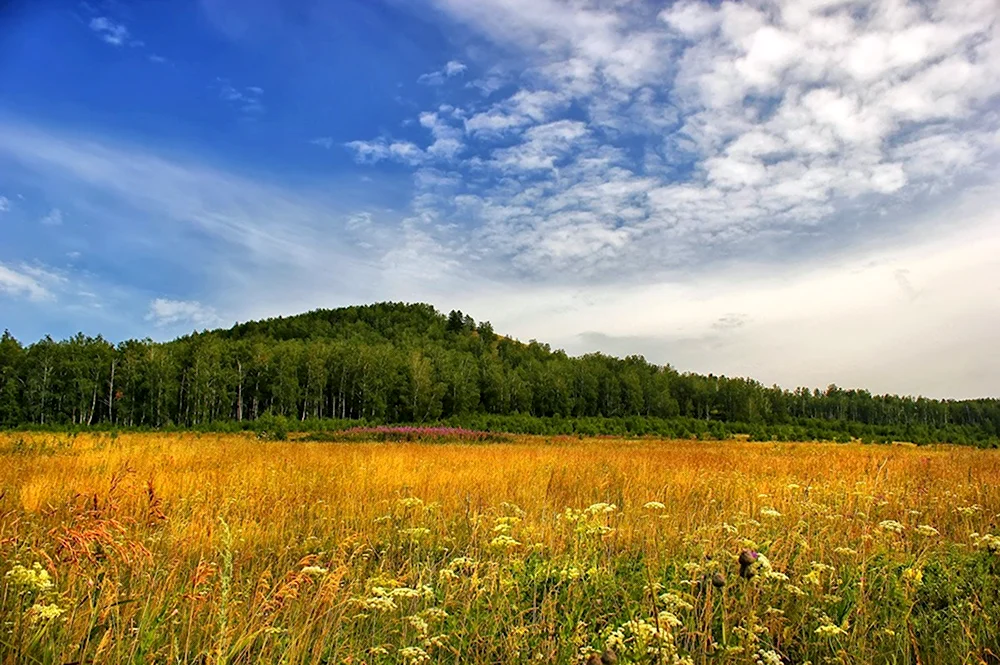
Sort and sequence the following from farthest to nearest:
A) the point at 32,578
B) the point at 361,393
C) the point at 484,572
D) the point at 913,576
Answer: the point at 361,393 → the point at 484,572 → the point at 913,576 → the point at 32,578

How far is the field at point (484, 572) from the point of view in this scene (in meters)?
3.04

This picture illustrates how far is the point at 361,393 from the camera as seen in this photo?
81.4m

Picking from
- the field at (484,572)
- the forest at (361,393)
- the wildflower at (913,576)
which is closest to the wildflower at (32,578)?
the field at (484,572)

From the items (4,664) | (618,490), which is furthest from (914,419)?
(4,664)

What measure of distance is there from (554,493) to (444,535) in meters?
3.85

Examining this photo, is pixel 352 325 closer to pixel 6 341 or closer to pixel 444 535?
pixel 6 341

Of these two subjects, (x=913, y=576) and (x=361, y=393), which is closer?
(x=913, y=576)

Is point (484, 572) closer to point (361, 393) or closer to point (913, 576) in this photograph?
point (913, 576)

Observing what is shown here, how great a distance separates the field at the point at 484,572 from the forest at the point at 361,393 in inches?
1376

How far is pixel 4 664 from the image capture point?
2857mm

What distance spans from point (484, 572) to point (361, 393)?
3155 inches

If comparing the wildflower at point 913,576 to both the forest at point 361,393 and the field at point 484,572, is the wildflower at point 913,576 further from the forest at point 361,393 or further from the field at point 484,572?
the forest at point 361,393

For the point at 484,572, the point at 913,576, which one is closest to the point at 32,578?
the point at 484,572

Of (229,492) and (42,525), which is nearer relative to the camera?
(42,525)
